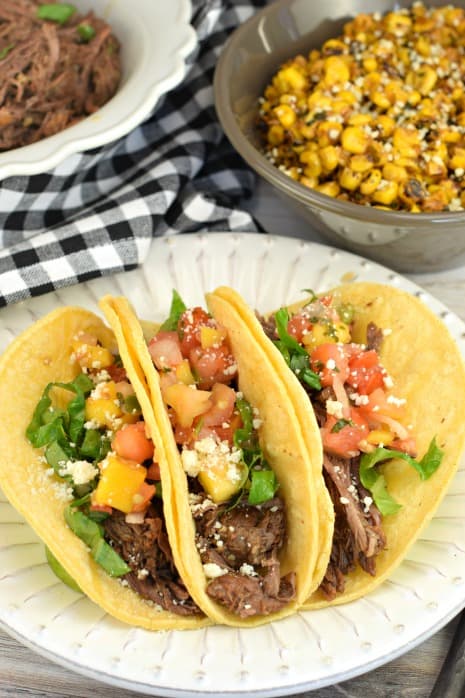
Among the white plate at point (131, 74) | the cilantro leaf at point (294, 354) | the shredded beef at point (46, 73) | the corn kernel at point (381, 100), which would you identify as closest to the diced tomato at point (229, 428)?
the cilantro leaf at point (294, 354)

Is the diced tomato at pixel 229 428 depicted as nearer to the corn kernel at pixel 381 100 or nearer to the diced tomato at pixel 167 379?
the diced tomato at pixel 167 379

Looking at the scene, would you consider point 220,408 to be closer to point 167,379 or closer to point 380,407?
point 167,379

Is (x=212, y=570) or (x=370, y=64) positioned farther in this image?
(x=370, y=64)

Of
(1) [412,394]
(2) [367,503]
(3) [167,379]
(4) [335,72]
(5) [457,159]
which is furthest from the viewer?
(4) [335,72]

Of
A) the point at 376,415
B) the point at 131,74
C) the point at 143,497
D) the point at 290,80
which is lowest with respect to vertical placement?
the point at 376,415

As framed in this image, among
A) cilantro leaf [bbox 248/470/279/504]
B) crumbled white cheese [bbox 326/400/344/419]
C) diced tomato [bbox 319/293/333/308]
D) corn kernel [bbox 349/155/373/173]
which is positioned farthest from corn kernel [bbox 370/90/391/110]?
cilantro leaf [bbox 248/470/279/504]

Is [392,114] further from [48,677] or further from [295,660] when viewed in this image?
[48,677]

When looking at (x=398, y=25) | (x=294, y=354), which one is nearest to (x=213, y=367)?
(x=294, y=354)
